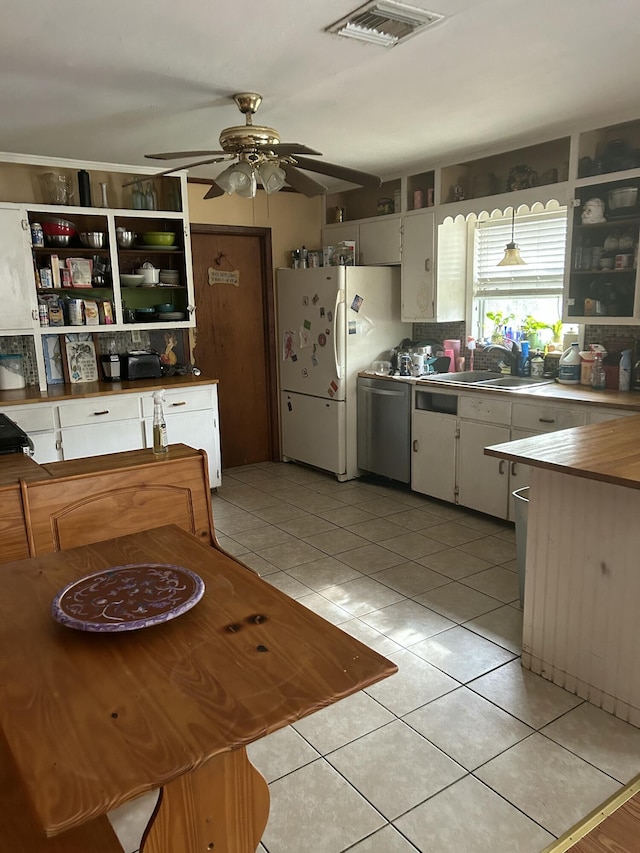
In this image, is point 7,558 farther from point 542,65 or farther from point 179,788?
point 542,65

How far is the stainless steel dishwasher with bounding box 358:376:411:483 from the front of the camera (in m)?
4.61

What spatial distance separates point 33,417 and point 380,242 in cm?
284

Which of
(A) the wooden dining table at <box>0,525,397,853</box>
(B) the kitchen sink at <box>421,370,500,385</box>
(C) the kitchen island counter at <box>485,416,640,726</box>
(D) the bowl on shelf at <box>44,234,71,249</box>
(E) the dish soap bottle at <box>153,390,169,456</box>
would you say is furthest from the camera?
(B) the kitchen sink at <box>421,370,500,385</box>

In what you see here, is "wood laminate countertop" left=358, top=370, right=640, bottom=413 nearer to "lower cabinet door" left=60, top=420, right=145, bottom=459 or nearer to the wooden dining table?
"lower cabinet door" left=60, top=420, right=145, bottom=459

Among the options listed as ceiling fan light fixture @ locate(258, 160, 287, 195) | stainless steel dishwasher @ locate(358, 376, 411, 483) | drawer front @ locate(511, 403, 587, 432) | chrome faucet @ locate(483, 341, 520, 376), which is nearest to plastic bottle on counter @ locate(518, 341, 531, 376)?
chrome faucet @ locate(483, 341, 520, 376)

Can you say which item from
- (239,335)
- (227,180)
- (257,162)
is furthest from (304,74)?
(239,335)

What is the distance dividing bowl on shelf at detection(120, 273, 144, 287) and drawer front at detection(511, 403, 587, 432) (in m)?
2.71

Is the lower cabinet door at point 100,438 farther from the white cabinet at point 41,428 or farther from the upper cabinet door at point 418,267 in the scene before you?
the upper cabinet door at point 418,267

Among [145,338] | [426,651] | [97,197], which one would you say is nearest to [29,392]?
[145,338]

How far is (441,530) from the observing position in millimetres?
3996

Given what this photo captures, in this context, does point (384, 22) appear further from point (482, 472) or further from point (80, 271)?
point (80, 271)

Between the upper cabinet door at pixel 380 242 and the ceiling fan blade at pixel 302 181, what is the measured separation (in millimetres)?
2126

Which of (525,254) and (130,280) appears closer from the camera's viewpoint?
(525,254)

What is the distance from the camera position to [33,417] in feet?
12.9
